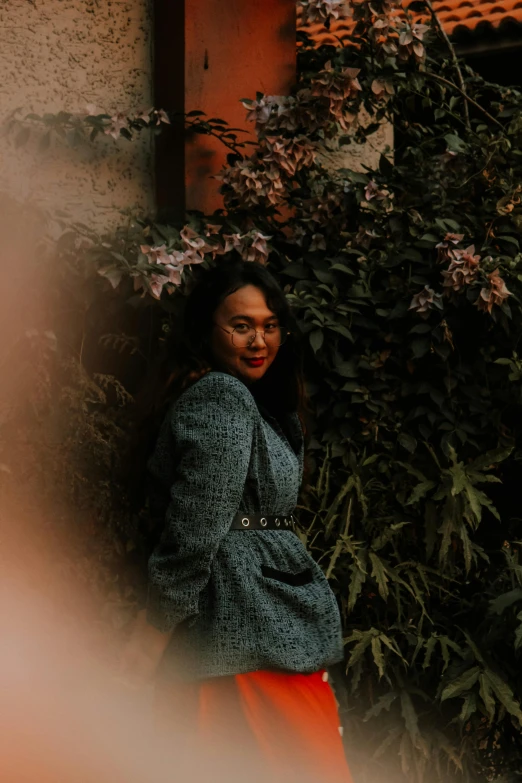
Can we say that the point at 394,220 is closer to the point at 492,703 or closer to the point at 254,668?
the point at 492,703

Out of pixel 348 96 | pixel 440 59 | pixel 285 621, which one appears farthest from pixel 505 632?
pixel 440 59

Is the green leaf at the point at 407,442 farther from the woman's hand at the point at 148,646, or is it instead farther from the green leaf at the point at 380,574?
the woman's hand at the point at 148,646

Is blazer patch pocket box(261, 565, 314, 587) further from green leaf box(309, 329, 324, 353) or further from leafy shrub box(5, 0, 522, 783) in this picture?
green leaf box(309, 329, 324, 353)

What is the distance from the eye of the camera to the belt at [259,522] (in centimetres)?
210

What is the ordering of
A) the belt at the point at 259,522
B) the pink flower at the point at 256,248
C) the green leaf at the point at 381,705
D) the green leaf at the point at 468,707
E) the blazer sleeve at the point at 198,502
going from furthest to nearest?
the pink flower at the point at 256,248
the green leaf at the point at 381,705
the green leaf at the point at 468,707
the belt at the point at 259,522
the blazer sleeve at the point at 198,502

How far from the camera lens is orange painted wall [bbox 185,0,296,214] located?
3.74 m

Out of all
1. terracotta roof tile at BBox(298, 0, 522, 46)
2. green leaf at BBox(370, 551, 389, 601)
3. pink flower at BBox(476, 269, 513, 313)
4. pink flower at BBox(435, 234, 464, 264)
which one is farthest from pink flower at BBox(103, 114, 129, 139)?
terracotta roof tile at BBox(298, 0, 522, 46)

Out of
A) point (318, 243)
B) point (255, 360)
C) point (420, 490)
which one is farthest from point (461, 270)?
point (255, 360)

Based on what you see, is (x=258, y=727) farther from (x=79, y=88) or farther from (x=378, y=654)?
(x=79, y=88)

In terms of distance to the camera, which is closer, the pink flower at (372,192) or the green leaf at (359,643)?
the green leaf at (359,643)

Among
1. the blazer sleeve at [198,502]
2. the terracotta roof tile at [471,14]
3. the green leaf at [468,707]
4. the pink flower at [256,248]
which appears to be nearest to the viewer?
the blazer sleeve at [198,502]

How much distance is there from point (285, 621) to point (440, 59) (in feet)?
9.05

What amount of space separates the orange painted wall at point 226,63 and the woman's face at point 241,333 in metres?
1.53

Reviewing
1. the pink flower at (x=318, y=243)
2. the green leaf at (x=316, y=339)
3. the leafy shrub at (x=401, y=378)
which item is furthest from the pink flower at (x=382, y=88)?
the green leaf at (x=316, y=339)
